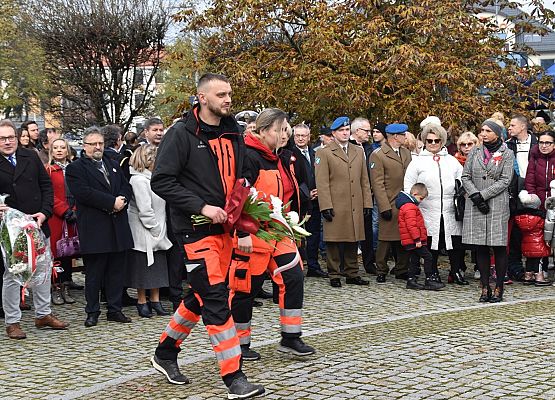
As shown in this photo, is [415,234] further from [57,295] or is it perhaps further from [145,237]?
[57,295]

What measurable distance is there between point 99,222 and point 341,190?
11.4ft

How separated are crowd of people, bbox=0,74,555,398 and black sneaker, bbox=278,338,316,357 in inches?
0.4

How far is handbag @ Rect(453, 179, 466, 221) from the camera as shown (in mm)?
11633

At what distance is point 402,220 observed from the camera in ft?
38.9

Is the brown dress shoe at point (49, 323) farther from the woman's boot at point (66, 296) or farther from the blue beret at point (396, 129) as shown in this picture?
the blue beret at point (396, 129)

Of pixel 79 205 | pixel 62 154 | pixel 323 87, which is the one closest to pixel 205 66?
pixel 323 87

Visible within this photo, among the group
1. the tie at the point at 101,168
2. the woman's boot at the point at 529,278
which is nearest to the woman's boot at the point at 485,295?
the woman's boot at the point at 529,278

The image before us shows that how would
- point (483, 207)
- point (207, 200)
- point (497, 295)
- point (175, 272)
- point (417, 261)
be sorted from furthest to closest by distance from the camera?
point (417, 261) < point (483, 207) < point (497, 295) < point (175, 272) < point (207, 200)

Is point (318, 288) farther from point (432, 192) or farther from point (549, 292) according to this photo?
point (549, 292)

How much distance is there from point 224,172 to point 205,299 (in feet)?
2.96

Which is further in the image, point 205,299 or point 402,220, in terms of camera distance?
point 402,220

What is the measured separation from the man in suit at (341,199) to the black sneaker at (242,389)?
560 cm

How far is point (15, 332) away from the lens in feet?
30.0

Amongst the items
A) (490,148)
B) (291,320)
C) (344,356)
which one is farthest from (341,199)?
(344,356)
